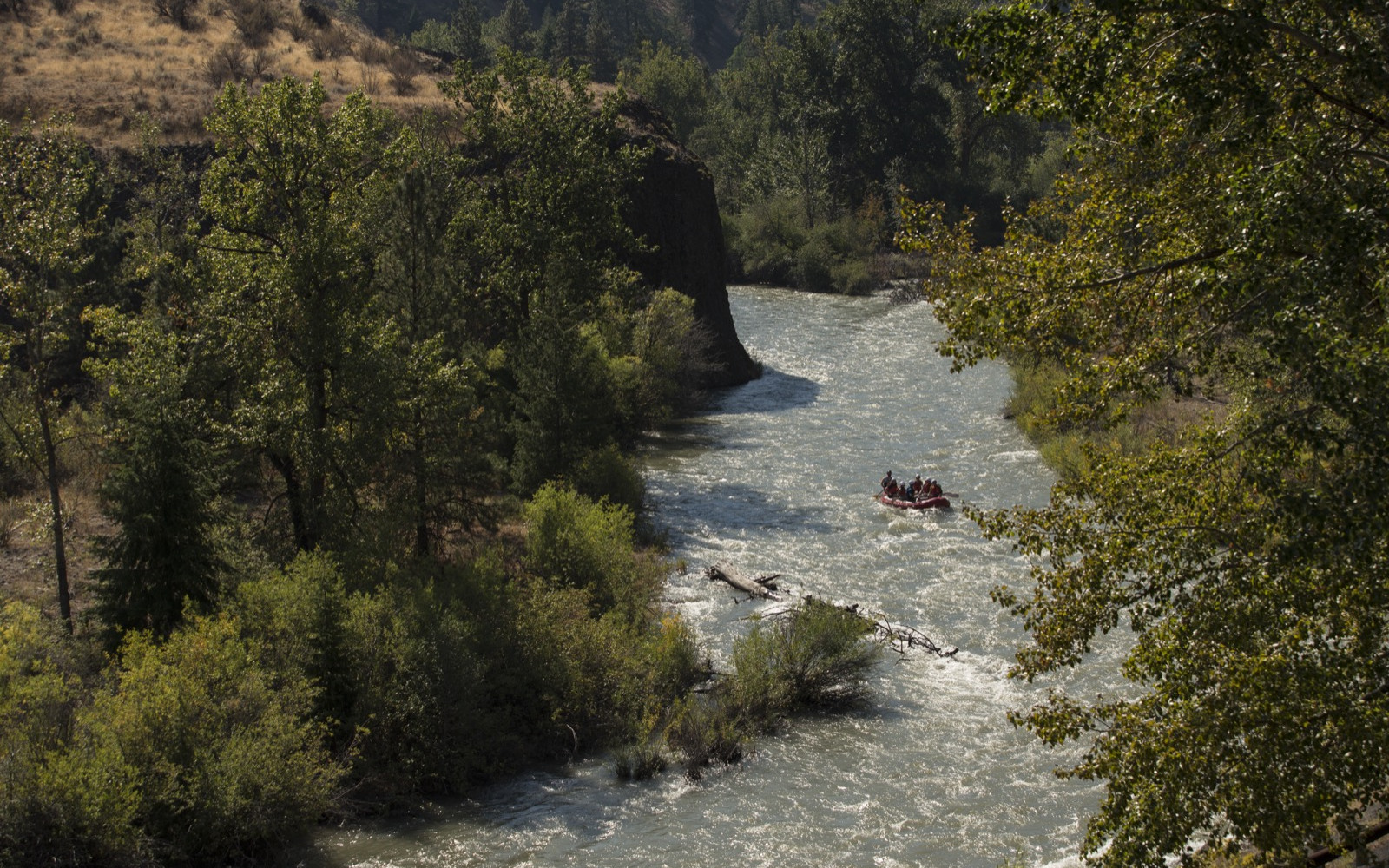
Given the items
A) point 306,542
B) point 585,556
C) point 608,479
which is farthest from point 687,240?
point 306,542

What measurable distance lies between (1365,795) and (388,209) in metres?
18.9

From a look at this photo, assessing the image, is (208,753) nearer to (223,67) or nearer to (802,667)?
(802,667)

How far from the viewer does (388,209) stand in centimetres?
2248

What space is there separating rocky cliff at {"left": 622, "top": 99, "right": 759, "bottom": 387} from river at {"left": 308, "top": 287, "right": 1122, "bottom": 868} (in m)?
6.24

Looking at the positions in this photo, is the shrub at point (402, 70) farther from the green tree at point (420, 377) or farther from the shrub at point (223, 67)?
the green tree at point (420, 377)

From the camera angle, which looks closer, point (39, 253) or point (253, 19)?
point (39, 253)

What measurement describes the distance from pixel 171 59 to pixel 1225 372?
157ft

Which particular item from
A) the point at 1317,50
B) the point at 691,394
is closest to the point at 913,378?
the point at 691,394

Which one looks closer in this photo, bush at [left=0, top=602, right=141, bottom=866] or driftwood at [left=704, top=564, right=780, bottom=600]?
bush at [left=0, top=602, right=141, bottom=866]

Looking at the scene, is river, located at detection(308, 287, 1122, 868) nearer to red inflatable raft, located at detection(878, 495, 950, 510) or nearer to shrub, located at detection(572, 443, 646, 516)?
red inflatable raft, located at detection(878, 495, 950, 510)

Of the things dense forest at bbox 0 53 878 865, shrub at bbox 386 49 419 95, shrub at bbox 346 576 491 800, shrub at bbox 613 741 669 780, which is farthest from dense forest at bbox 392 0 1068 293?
shrub at bbox 346 576 491 800

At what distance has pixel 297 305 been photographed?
66.6 ft

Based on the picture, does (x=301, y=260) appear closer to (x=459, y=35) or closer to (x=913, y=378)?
(x=913, y=378)

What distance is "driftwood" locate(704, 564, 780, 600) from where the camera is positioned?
22.9m
